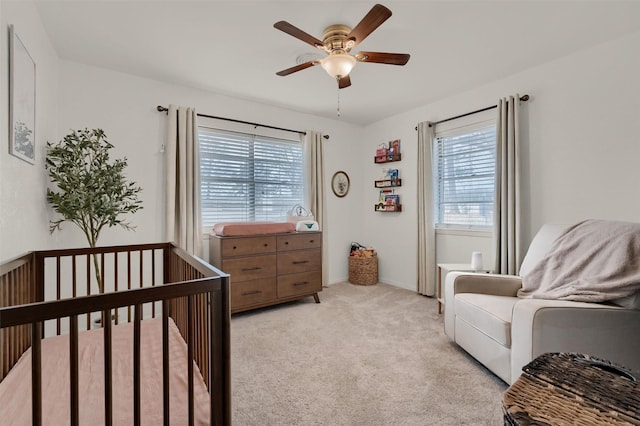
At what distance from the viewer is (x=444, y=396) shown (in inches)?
68.9

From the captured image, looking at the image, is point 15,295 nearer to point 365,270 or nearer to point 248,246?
point 248,246

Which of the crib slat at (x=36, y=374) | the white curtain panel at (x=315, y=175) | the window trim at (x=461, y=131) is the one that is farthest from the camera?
the white curtain panel at (x=315, y=175)

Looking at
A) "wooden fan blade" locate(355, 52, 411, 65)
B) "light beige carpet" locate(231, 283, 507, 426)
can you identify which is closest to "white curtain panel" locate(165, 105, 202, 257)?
"light beige carpet" locate(231, 283, 507, 426)

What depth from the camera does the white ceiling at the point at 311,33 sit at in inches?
77.3

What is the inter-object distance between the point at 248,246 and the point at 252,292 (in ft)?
1.57

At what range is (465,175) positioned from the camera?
3.50m

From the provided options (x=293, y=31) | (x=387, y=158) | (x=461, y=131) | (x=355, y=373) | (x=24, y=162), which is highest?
(x=293, y=31)

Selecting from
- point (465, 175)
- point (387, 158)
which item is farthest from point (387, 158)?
point (465, 175)

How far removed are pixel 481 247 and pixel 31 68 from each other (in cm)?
402

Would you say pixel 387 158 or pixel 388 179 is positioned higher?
pixel 387 158

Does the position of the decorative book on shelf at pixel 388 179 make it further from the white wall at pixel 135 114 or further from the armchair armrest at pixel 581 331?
the armchair armrest at pixel 581 331

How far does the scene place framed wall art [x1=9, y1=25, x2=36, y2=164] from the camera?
1562 mm

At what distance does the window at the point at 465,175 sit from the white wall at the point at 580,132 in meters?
0.28

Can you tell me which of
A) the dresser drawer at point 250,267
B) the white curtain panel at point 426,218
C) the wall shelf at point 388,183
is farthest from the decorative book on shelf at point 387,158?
the dresser drawer at point 250,267
